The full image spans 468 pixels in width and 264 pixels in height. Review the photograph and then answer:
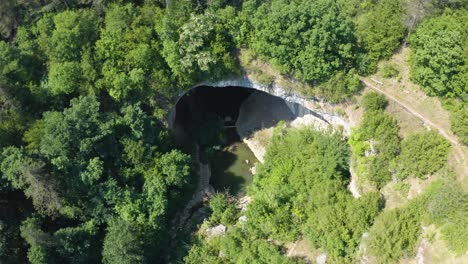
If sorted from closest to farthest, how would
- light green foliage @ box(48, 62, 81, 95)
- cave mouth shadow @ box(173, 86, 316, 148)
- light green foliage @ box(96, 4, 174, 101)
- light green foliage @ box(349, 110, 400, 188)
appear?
light green foliage @ box(349, 110, 400, 188) → light green foliage @ box(48, 62, 81, 95) → light green foliage @ box(96, 4, 174, 101) → cave mouth shadow @ box(173, 86, 316, 148)

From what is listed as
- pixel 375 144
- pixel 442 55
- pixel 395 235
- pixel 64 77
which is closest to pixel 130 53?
pixel 64 77

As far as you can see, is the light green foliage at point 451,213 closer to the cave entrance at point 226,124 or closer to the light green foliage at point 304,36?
the light green foliage at point 304,36

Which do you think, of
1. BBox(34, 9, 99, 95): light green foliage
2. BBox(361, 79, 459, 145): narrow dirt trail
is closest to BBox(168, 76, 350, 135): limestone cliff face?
BBox(361, 79, 459, 145): narrow dirt trail

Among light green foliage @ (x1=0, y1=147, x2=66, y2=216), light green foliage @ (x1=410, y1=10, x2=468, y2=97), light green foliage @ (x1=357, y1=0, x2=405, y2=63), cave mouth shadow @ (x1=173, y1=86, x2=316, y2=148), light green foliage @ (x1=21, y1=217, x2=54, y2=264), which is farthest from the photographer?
cave mouth shadow @ (x1=173, y1=86, x2=316, y2=148)

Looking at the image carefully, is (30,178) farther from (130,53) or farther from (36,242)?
(130,53)

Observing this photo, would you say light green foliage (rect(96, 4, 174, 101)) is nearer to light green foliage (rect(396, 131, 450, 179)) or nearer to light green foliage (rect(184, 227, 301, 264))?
light green foliage (rect(184, 227, 301, 264))

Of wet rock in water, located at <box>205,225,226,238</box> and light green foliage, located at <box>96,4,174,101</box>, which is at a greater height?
light green foliage, located at <box>96,4,174,101</box>
